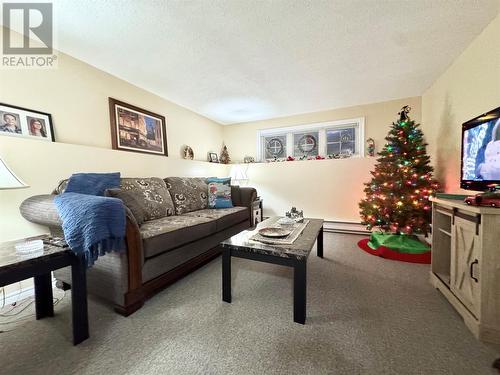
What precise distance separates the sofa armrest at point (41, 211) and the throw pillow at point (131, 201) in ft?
1.17

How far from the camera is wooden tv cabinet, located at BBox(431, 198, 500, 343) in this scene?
1.11 meters

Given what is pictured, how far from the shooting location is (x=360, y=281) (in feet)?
5.91

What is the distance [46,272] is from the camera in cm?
101

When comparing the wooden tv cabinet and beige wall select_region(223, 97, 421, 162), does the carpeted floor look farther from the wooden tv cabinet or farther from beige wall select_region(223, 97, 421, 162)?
beige wall select_region(223, 97, 421, 162)

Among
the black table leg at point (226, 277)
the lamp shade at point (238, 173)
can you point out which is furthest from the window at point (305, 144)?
the black table leg at point (226, 277)

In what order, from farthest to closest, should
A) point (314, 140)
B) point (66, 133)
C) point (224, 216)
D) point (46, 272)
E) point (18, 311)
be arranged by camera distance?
point (314, 140) → point (224, 216) → point (66, 133) → point (18, 311) → point (46, 272)

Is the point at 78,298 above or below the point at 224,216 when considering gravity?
below

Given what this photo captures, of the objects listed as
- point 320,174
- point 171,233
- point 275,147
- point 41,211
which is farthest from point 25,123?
point 320,174

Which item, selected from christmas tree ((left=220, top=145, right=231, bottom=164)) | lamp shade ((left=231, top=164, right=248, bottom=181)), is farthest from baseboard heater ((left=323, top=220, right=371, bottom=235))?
christmas tree ((left=220, top=145, right=231, bottom=164))

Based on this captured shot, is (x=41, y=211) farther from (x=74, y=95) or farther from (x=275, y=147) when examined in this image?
(x=275, y=147)

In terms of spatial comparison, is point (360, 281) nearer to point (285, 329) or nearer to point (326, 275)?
point (326, 275)

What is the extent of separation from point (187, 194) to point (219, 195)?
48cm

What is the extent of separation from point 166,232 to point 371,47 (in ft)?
8.56

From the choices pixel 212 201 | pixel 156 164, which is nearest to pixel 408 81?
pixel 212 201
